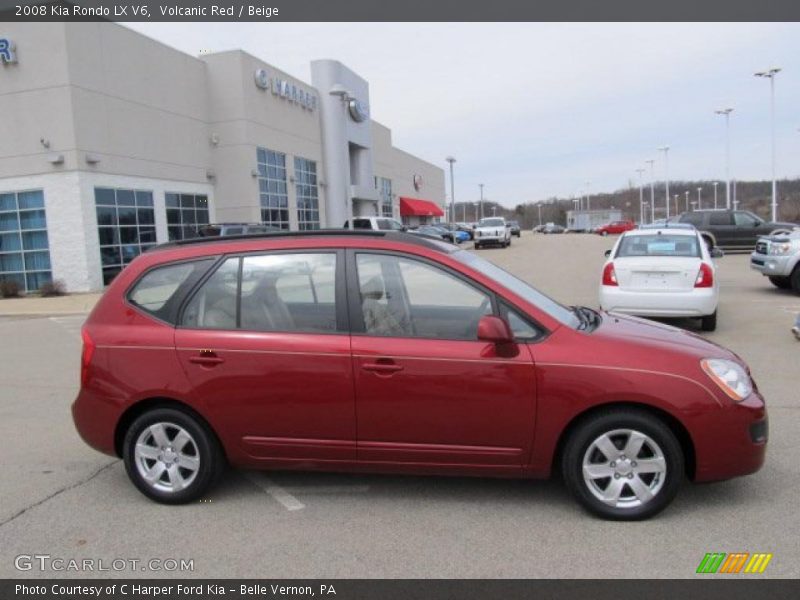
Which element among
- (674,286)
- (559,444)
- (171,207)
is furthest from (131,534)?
(171,207)

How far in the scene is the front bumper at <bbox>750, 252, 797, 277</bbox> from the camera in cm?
1342

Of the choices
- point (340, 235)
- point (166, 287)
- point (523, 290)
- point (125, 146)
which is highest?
point (125, 146)

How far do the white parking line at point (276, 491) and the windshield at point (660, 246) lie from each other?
730cm

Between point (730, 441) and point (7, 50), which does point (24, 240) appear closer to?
point (7, 50)

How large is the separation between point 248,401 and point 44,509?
1548 mm

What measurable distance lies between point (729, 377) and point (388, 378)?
6.55ft

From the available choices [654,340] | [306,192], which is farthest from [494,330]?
[306,192]

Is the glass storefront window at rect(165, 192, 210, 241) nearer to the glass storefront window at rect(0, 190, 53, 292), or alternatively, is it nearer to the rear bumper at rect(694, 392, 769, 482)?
the glass storefront window at rect(0, 190, 53, 292)

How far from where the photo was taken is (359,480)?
179 inches

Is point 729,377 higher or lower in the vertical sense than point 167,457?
higher

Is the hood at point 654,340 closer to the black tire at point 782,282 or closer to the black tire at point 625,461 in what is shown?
the black tire at point 625,461

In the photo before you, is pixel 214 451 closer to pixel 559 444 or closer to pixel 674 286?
pixel 559 444

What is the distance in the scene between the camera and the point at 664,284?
9.52m
